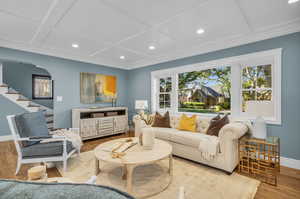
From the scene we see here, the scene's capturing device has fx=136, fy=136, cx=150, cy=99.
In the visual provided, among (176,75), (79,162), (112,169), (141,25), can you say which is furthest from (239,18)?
(79,162)

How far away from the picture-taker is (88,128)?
12.8ft

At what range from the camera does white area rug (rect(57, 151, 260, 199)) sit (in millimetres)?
1728

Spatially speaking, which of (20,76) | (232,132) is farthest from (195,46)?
→ (20,76)

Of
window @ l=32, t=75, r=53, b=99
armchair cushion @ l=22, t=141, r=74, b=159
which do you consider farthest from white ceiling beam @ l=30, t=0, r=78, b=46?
window @ l=32, t=75, r=53, b=99

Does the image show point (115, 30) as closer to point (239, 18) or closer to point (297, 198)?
point (239, 18)

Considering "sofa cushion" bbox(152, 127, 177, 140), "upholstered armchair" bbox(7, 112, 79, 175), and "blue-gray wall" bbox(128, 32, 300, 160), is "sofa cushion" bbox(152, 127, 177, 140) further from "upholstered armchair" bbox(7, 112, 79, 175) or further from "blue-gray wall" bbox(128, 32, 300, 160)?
"blue-gray wall" bbox(128, 32, 300, 160)

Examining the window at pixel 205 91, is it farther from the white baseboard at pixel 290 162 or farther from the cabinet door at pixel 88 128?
the cabinet door at pixel 88 128

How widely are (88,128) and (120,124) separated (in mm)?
1034

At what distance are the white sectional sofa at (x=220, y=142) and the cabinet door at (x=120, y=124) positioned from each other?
1809 mm

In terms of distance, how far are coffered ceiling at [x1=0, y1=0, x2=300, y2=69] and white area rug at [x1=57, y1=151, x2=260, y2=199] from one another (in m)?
2.49

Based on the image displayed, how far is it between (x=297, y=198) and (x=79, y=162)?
3251 millimetres

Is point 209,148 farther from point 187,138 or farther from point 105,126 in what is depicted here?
point 105,126

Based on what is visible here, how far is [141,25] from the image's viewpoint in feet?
7.95

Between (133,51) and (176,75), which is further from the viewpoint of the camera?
(176,75)
